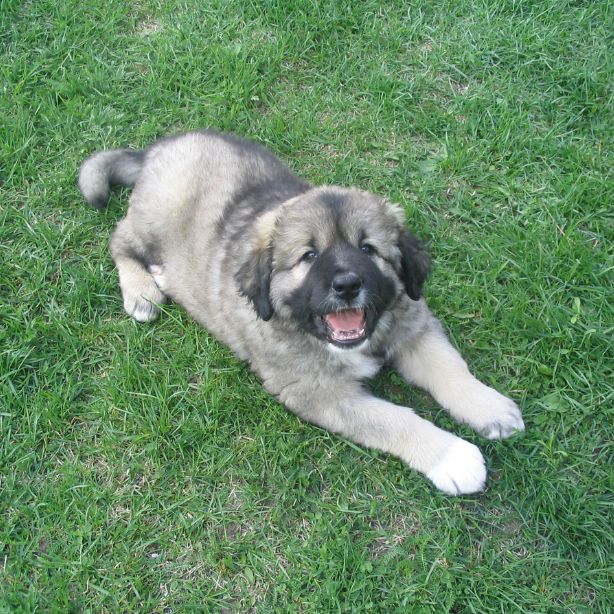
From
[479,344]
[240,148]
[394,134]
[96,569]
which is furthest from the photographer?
[394,134]

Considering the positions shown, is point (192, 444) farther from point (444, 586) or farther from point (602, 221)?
point (602, 221)

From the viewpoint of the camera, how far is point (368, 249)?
276cm

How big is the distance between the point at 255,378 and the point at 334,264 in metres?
0.84

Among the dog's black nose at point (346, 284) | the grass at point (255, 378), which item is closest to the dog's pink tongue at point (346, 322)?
the dog's black nose at point (346, 284)

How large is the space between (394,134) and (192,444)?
2.21 m

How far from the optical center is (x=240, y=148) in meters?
3.51

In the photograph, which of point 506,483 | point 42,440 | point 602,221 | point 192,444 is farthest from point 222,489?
point 602,221

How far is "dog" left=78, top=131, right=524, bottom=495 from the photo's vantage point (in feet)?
8.89

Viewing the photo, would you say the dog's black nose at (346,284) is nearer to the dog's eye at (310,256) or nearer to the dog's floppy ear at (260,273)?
the dog's eye at (310,256)

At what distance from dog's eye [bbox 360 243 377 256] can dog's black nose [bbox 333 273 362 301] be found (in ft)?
0.70

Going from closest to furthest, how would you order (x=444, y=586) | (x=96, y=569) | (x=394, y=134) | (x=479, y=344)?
(x=444, y=586) → (x=96, y=569) → (x=479, y=344) → (x=394, y=134)

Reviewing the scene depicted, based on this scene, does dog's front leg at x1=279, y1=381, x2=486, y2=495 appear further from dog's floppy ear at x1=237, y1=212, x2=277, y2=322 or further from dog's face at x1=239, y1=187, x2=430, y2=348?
dog's floppy ear at x1=237, y1=212, x2=277, y2=322

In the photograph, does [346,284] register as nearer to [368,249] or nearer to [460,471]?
[368,249]

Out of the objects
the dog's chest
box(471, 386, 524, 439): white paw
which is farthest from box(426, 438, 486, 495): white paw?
the dog's chest
